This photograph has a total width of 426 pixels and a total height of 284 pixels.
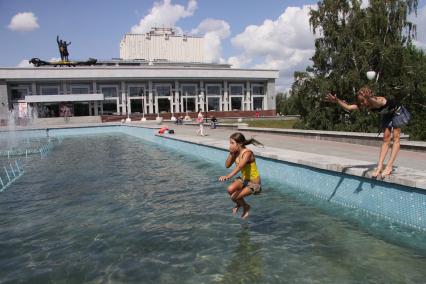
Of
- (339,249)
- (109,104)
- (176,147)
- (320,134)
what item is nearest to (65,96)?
(109,104)

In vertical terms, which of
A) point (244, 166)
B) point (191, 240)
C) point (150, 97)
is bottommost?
point (191, 240)

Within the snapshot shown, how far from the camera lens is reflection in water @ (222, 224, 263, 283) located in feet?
15.2

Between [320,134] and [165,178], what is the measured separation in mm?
8107

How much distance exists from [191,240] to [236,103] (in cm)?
7080

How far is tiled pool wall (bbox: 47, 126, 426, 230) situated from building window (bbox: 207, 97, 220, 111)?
63.4 metres

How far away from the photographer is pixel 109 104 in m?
67.6

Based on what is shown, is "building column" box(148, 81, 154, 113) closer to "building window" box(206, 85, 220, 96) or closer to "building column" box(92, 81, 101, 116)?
"building column" box(92, 81, 101, 116)

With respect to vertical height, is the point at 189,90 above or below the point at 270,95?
above

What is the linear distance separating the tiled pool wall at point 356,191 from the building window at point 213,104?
63353mm

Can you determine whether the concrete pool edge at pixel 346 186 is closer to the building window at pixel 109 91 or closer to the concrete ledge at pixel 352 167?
the concrete ledge at pixel 352 167

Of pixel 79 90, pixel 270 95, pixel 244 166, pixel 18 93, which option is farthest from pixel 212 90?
pixel 244 166

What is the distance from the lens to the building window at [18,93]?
62.6 meters

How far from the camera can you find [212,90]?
243ft

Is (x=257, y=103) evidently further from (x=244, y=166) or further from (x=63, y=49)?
(x=244, y=166)
